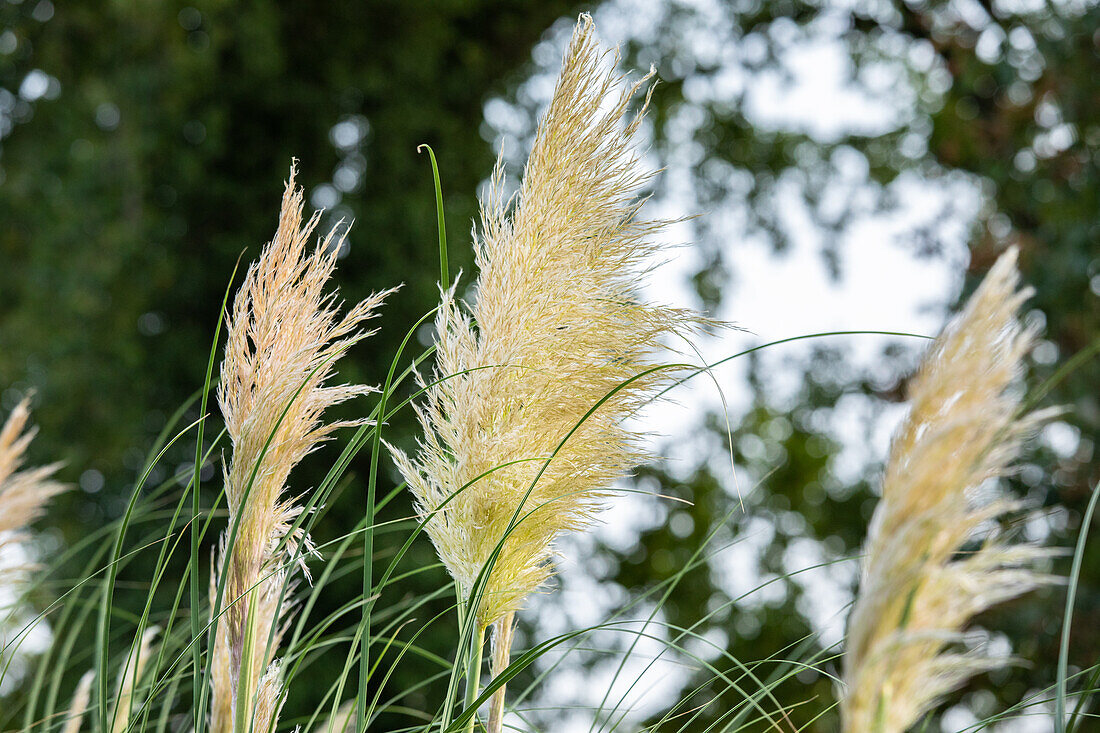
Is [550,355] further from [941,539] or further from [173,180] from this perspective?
[173,180]

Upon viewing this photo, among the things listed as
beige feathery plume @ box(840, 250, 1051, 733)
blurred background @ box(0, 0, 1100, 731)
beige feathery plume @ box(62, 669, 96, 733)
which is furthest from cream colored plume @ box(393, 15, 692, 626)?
blurred background @ box(0, 0, 1100, 731)

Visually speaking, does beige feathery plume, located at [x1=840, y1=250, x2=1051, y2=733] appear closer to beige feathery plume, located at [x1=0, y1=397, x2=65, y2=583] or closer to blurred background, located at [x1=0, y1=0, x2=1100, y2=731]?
beige feathery plume, located at [x1=0, y1=397, x2=65, y2=583]

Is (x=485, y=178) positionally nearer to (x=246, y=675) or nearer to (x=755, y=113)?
(x=755, y=113)

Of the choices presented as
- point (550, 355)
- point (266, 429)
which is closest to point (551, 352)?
point (550, 355)

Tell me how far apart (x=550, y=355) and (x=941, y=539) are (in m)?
0.50

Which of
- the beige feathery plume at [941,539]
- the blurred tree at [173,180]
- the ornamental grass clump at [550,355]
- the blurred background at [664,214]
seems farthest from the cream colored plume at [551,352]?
the blurred tree at [173,180]

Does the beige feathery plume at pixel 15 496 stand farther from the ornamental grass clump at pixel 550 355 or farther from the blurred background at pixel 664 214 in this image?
the blurred background at pixel 664 214

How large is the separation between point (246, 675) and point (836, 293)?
19.9ft

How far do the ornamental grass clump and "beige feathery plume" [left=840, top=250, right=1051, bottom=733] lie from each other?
0.41 meters

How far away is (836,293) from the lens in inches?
257

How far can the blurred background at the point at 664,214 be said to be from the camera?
4.56m

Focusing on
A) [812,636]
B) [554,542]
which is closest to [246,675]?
[554,542]

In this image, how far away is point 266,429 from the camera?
1001 mm

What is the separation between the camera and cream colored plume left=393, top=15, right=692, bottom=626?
1.03m
